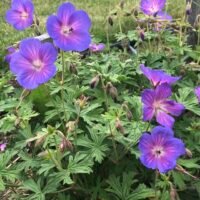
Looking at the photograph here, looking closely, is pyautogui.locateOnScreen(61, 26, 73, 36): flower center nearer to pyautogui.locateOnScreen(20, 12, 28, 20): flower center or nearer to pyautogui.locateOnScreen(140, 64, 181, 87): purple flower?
pyautogui.locateOnScreen(140, 64, 181, 87): purple flower

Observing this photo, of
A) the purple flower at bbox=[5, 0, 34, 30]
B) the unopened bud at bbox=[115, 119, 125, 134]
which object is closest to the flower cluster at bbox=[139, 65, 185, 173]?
the unopened bud at bbox=[115, 119, 125, 134]

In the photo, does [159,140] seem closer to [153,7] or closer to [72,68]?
[72,68]

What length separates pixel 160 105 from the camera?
1993mm

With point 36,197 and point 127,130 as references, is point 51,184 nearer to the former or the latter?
A: point 36,197

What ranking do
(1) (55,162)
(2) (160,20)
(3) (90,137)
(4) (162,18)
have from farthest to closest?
(4) (162,18)
(2) (160,20)
(3) (90,137)
(1) (55,162)

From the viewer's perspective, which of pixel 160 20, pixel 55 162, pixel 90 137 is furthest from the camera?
pixel 160 20

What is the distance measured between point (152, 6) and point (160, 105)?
87 cm

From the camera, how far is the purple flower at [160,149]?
1958 mm

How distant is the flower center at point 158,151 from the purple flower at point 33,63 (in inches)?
17.6

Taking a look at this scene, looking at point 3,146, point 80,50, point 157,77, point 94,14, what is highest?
point 80,50

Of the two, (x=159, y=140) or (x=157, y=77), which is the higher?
(x=157, y=77)

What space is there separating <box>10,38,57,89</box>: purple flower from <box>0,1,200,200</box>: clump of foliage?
0.02 meters

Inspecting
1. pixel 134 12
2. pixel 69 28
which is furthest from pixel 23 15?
pixel 134 12

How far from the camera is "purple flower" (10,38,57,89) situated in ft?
6.50
